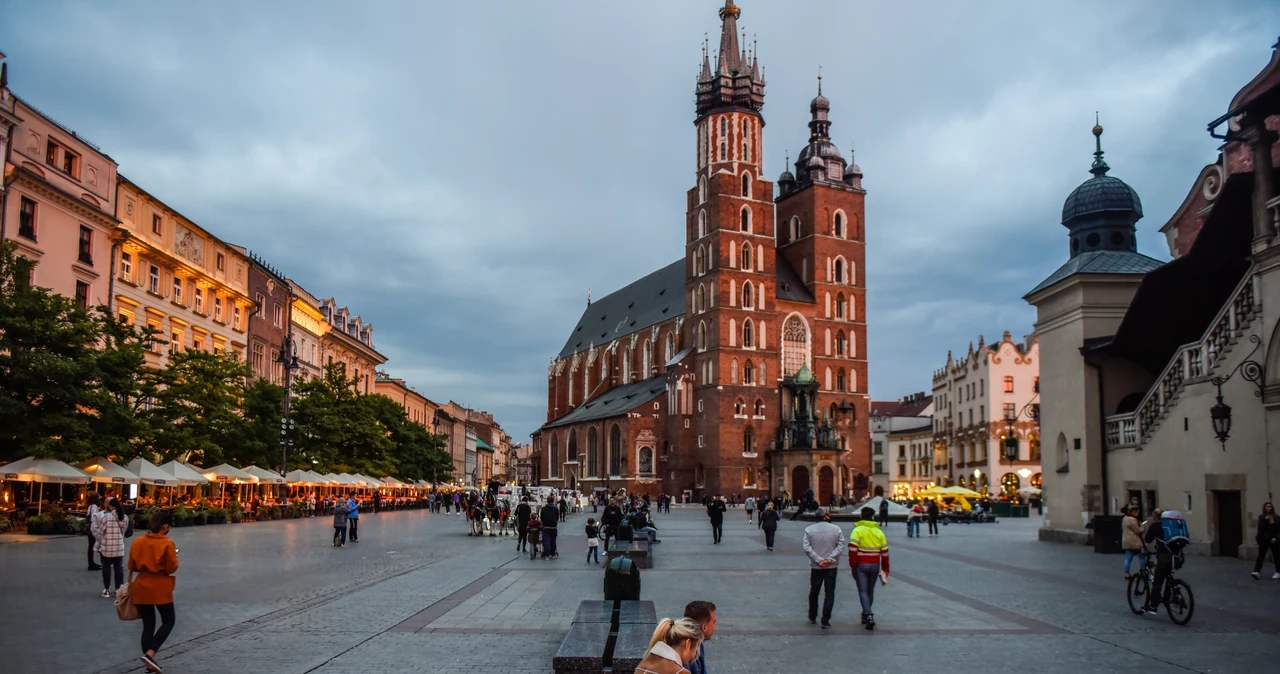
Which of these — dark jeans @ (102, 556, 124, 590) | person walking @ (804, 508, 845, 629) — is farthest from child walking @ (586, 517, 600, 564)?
person walking @ (804, 508, 845, 629)

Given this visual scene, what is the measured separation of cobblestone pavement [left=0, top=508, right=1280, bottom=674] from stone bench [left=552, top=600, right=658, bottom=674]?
65 cm

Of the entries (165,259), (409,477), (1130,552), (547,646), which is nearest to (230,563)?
(547,646)

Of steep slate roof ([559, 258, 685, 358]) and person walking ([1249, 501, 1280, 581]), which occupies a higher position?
steep slate roof ([559, 258, 685, 358])

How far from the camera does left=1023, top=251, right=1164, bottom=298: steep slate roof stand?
92.0ft

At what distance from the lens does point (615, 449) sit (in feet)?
289

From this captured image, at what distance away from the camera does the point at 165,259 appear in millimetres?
43625

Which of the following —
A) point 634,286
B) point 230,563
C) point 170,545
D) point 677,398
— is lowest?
point 230,563

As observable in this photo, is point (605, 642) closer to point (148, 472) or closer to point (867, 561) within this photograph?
point (867, 561)

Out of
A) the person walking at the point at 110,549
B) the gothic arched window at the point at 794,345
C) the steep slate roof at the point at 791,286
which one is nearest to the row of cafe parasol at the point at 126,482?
the person walking at the point at 110,549

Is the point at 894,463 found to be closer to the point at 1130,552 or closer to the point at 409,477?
the point at 409,477

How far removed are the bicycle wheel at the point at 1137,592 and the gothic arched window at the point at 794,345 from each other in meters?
70.8

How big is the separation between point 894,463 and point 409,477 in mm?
57794

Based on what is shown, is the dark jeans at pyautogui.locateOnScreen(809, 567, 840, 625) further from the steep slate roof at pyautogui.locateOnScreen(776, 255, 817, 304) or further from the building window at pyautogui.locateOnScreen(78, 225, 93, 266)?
the steep slate roof at pyautogui.locateOnScreen(776, 255, 817, 304)

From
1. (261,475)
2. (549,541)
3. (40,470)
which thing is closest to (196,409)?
(261,475)
